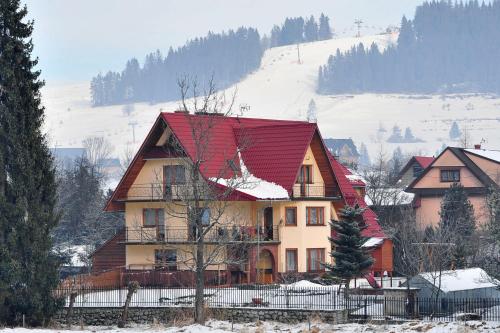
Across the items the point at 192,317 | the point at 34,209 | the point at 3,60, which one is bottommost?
the point at 192,317

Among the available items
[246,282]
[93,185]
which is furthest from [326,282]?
[93,185]

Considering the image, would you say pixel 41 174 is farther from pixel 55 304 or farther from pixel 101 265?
pixel 101 265

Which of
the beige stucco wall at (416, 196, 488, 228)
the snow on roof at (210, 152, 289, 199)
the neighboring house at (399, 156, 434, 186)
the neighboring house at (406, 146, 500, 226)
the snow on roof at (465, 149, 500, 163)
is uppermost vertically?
the neighboring house at (399, 156, 434, 186)

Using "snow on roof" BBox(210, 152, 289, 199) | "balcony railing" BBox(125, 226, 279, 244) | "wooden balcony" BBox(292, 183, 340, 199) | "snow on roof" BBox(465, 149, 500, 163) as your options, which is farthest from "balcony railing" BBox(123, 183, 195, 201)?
"snow on roof" BBox(465, 149, 500, 163)

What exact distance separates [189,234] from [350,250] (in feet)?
27.0

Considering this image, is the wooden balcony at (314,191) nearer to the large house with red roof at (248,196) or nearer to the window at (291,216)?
the large house with red roof at (248,196)

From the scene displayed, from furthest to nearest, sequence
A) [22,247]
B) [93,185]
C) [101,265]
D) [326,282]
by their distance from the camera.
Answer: [93,185]
[101,265]
[326,282]
[22,247]

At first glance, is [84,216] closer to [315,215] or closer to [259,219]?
[315,215]

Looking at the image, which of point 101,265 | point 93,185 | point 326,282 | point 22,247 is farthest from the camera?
point 93,185

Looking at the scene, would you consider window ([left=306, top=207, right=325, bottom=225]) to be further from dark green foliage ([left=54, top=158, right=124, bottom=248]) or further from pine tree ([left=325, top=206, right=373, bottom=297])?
dark green foliage ([left=54, top=158, right=124, bottom=248])

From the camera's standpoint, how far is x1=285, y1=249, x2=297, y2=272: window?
2643 inches

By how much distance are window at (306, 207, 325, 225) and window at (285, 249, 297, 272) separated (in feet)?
6.62

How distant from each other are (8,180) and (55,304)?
5.00 meters

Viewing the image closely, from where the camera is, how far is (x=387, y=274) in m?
75.4
